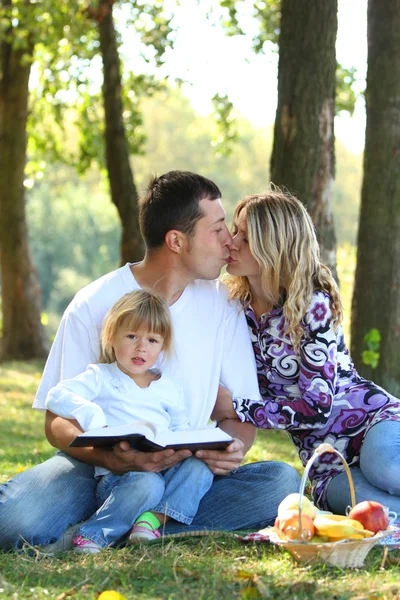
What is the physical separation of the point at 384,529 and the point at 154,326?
137 cm

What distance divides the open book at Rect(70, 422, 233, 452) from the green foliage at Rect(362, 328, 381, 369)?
12.4 ft

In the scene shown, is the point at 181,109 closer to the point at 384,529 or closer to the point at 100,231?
the point at 100,231

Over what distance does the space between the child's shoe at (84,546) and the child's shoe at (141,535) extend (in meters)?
0.15

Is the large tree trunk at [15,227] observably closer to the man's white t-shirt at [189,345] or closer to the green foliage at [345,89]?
the green foliage at [345,89]

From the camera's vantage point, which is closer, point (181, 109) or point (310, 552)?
point (310, 552)

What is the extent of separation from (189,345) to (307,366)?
2.06 ft

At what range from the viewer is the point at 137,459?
12.6 feet

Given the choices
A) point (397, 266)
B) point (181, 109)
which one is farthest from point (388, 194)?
point (181, 109)

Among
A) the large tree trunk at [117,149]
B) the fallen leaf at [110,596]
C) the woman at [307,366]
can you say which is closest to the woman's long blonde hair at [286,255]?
the woman at [307,366]

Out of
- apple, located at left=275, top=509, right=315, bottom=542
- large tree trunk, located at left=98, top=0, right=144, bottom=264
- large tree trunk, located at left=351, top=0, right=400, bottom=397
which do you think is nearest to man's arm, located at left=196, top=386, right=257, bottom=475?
apple, located at left=275, top=509, right=315, bottom=542

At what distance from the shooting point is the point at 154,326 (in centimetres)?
412

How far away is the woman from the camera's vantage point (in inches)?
166

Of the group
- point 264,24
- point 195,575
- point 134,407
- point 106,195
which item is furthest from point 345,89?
point 106,195

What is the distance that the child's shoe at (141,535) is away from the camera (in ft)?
12.4
